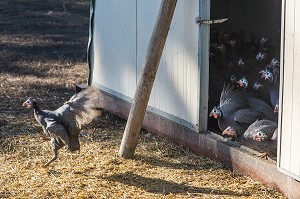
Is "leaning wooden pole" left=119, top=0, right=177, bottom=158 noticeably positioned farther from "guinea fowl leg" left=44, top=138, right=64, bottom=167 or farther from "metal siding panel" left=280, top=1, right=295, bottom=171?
"metal siding panel" left=280, top=1, right=295, bottom=171

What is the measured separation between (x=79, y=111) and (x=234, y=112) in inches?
69.7

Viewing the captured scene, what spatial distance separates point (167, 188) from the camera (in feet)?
21.4

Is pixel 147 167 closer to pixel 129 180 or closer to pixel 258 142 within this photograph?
A: pixel 129 180

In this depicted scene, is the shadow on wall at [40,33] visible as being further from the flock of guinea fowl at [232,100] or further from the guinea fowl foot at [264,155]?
the guinea fowl foot at [264,155]

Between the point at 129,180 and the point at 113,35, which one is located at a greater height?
the point at 113,35

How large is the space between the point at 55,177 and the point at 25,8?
15745mm

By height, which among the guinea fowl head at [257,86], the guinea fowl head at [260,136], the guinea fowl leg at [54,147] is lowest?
the guinea fowl leg at [54,147]

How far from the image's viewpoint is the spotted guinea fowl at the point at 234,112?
748 centimetres

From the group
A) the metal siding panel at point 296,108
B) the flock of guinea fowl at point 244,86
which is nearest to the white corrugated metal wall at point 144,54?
the flock of guinea fowl at point 244,86

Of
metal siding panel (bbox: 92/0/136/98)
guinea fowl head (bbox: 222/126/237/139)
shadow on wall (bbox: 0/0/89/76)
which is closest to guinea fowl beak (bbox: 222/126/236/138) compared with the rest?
guinea fowl head (bbox: 222/126/237/139)

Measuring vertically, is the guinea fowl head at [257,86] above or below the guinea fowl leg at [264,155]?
above

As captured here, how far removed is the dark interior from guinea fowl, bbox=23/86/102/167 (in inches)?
74.0

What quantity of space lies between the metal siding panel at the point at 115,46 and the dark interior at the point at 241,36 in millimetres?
1103

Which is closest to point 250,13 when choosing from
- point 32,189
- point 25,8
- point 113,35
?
point 113,35
